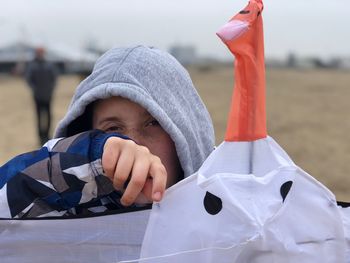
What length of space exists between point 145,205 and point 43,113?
10.5m

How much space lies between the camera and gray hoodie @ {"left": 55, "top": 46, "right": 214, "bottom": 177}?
5.03 ft

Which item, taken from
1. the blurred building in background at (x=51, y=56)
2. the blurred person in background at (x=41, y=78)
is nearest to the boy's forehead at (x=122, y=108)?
the blurred person in background at (x=41, y=78)

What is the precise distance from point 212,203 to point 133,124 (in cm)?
42

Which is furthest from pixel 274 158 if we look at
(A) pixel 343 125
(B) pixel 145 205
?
(A) pixel 343 125

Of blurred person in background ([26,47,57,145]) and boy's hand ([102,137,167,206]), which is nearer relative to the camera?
boy's hand ([102,137,167,206])

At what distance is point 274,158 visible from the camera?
46.7 inches

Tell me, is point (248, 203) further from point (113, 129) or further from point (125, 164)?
point (113, 129)

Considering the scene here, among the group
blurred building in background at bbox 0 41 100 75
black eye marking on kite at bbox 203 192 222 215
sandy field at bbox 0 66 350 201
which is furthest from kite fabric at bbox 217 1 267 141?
blurred building in background at bbox 0 41 100 75

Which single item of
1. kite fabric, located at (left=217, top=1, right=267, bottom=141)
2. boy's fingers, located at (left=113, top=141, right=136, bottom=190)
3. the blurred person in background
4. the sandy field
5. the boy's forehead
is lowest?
the sandy field

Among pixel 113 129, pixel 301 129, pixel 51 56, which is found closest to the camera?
pixel 113 129

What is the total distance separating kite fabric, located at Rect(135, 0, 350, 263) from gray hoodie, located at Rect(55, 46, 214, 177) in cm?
38

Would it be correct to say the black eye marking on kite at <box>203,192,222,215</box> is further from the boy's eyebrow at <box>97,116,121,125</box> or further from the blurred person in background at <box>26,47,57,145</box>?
the blurred person in background at <box>26,47,57,145</box>

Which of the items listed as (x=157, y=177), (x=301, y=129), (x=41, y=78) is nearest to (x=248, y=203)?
(x=157, y=177)

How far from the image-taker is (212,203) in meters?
1.18
